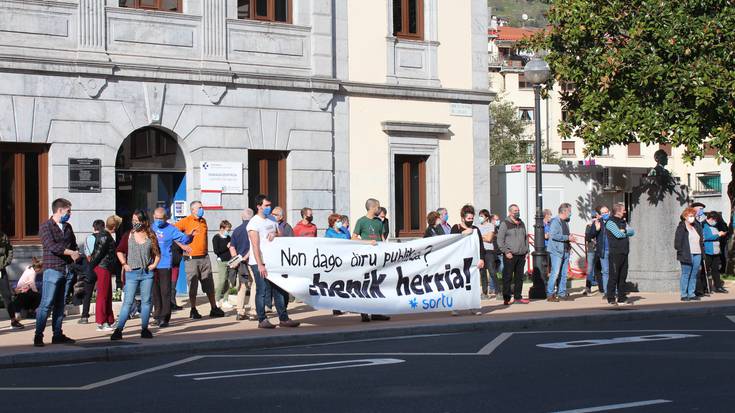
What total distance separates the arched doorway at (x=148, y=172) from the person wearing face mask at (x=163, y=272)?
5970mm

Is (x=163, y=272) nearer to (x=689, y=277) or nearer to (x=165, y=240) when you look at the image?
(x=165, y=240)

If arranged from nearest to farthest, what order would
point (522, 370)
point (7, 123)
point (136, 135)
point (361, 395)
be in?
point (361, 395) < point (522, 370) < point (7, 123) < point (136, 135)

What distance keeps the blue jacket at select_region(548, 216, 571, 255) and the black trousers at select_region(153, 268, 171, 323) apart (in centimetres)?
802

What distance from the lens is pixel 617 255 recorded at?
69.7ft

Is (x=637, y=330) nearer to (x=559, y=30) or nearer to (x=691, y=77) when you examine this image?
(x=691, y=77)

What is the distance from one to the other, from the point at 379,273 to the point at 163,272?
3271mm

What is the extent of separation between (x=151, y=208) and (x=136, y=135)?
1.57 m

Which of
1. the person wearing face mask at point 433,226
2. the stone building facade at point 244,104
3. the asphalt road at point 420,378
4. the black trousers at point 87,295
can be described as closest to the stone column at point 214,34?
the stone building facade at point 244,104

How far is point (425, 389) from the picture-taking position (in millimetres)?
10688

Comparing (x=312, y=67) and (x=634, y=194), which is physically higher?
(x=312, y=67)

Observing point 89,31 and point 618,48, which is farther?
point 618,48

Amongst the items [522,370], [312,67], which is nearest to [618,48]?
[312,67]

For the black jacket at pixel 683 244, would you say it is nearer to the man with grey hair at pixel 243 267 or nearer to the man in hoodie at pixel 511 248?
the man in hoodie at pixel 511 248

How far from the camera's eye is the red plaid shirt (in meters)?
15.3
